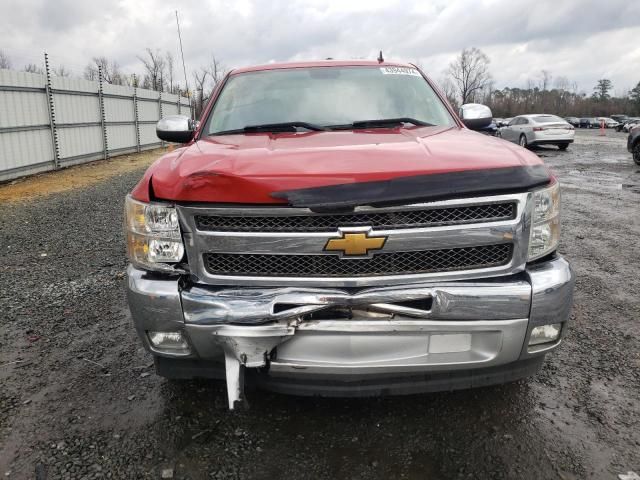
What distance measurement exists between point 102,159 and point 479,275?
55.2 feet

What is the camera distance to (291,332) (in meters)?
1.88

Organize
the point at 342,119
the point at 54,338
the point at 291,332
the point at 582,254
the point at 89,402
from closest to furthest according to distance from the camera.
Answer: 1. the point at 291,332
2. the point at 89,402
3. the point at 342,119
4. the point at 54,338
5. the point at 582,254

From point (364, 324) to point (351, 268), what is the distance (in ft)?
0.75

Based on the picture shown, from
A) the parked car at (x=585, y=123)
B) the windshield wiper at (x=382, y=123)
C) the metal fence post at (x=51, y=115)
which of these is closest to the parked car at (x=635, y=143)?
the windshield wiper at (x=382, y=123)

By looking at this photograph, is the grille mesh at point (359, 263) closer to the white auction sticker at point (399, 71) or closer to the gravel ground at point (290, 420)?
the gravel ground at point (290, 420)

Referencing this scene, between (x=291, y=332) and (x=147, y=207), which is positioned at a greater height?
(x=147, y=207)

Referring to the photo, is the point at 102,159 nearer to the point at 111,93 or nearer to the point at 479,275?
the point at 111,93

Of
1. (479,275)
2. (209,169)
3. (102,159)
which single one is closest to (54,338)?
(209,169)

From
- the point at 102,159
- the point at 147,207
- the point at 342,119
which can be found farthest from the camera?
the point at 102,159

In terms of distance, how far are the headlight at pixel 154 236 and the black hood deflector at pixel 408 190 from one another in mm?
487

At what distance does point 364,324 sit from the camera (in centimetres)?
188

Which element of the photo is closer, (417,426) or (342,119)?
(417,426)

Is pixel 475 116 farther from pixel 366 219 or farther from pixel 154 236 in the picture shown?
pixel 154 236

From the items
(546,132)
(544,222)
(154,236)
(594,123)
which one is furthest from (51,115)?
(594,123)
